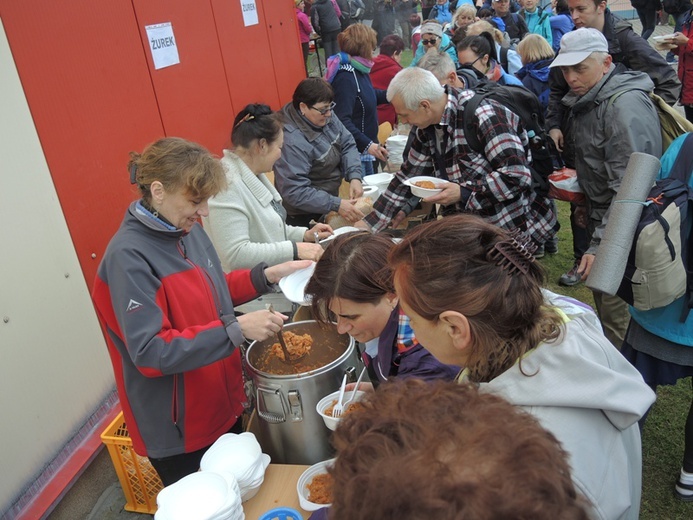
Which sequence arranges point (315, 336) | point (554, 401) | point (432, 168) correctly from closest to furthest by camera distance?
1. point (554, 401)
2. point (315, 336)
3. point (432, 168)

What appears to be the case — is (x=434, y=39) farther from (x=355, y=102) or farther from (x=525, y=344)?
(x=525, y=344)

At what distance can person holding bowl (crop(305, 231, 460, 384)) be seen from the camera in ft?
6.23

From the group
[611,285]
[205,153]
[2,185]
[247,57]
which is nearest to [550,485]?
[611,285]

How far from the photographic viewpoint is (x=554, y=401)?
4.16ft

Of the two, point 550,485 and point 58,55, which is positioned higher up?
point 58,55

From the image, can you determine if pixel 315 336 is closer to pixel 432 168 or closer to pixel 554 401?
pixel 554 401

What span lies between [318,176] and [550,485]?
3.91 m

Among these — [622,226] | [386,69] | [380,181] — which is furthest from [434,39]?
[622,226]

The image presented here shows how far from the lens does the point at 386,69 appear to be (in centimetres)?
695

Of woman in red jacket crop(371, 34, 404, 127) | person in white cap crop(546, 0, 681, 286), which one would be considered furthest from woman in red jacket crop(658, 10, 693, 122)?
woman in red jacket crop(371, 34, 404, 127)

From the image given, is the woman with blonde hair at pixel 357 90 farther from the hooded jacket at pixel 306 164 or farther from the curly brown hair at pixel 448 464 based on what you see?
the curly brown hair at pixel 448 464

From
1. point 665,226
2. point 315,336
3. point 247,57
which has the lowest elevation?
point 315,336

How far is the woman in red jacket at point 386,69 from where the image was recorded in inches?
273

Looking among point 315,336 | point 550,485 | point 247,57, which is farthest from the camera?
point 247,57
